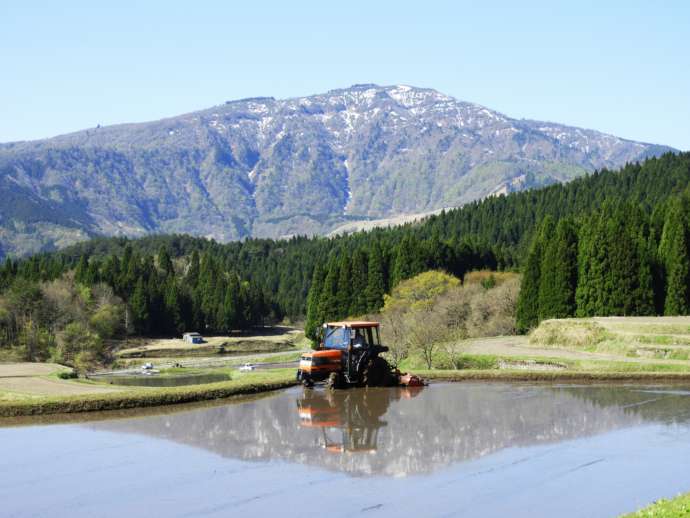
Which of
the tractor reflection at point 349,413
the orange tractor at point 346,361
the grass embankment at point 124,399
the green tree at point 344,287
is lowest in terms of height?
the tractor reflection at point 349,413

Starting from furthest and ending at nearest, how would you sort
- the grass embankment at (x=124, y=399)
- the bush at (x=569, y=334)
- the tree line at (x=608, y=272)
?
the tree line at (x=608, y=272), the bush at (x=569, y=334), the grass embankment at (x=124, y=399)

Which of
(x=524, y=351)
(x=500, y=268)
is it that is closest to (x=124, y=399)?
(x=524, y=351)

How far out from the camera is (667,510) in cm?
1575

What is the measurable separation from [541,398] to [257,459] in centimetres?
1522

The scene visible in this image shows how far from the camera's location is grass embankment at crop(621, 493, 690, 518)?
50.6 feet

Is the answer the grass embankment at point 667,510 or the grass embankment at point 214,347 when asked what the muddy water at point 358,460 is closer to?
the grass embankment at point 667,510

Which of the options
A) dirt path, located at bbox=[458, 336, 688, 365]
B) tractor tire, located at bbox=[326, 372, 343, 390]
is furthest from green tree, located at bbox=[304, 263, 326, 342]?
tractor tire, located at bbox=[326, 372, 343, 390]

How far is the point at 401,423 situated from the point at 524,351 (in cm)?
3787

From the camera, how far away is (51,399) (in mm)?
30609

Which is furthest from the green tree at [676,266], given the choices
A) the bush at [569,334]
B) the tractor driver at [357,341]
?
the tractor driver at [357,341]

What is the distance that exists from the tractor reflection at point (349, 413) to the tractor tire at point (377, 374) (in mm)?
395

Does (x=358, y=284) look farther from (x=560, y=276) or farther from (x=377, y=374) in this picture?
(x=377, y=374)

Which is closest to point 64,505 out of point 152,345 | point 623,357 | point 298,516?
point 298,516

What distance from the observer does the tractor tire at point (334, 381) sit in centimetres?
3537
